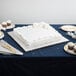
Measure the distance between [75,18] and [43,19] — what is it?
0.30 m

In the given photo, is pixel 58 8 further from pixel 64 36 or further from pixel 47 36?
pixel 47 36

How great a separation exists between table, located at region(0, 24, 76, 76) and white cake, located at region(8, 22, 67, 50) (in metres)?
0.04

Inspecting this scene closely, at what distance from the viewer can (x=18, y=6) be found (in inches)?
68.1

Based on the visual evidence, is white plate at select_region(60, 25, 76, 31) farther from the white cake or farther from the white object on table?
the white object on table

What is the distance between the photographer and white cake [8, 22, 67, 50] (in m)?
1.23

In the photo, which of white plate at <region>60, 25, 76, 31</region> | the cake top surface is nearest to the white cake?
the cake top surface

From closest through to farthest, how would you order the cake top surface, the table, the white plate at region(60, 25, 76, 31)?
the table, the cake top surface, the white plate at region(60, 25, 76, 31)

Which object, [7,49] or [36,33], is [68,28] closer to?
[36,33]
